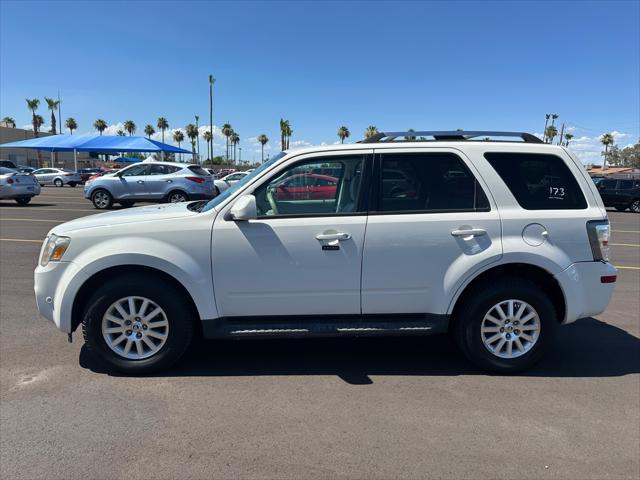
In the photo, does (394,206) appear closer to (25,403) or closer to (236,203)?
(236,203)

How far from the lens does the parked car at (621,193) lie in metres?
22.6

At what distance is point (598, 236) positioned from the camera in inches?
151

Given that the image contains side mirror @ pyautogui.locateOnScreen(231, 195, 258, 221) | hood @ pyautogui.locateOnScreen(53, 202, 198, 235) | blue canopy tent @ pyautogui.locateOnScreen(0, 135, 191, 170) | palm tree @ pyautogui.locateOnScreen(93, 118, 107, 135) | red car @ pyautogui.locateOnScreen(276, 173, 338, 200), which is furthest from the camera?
palm tree @ pyautogui.locateOnScreen(93, 118, 107, 135)

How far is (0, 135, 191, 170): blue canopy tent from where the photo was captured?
107 feet

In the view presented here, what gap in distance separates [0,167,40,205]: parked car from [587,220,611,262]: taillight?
1962 cm

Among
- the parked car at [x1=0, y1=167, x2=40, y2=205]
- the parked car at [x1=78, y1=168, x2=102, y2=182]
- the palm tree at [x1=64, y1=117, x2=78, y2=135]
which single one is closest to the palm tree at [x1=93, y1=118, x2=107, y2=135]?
the palm tree at [x1=64, y1=117, x2=78, y2=135]

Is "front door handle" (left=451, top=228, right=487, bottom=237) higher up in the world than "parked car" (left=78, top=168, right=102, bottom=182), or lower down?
lower down

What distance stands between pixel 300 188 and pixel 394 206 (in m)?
0.80

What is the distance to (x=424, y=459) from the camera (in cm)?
282

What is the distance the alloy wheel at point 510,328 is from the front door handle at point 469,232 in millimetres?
608

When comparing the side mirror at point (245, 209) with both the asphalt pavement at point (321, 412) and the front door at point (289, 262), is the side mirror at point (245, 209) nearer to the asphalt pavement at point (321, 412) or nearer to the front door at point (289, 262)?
the front door at point (289, 262)

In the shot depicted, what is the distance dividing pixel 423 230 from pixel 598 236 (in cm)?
145

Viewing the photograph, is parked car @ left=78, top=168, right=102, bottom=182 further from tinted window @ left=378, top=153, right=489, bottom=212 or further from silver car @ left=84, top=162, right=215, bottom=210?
tinted window @ left=378, top=153, right=489, bottom=212

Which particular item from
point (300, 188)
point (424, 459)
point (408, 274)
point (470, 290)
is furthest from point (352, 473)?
point (300, 188)
